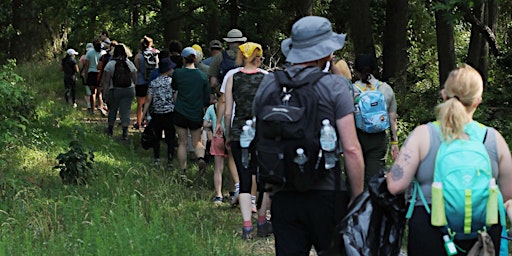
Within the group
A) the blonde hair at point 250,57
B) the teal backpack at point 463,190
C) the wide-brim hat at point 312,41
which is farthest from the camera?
the blonde hair at point 250,57

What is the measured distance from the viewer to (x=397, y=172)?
15.3 ft

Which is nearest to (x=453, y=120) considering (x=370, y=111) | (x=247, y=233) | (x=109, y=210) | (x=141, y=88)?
(x=370, y=111)

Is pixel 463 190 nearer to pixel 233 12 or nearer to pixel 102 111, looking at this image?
pixel 102 111

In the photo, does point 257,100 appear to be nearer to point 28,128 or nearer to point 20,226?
point 20,226

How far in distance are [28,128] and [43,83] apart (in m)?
8.71

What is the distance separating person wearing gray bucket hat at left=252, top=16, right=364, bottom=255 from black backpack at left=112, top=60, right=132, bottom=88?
9.85 meters

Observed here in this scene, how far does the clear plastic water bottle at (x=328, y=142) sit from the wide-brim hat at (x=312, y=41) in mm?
487

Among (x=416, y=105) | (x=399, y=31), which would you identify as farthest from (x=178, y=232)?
(x=399, y=31)

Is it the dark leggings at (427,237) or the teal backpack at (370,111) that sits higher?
the teal backpack at (370,111)

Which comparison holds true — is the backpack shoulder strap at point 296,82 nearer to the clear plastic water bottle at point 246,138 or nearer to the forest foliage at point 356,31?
the clear plastic water bottle at point 246,138

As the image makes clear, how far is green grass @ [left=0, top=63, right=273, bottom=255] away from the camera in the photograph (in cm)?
691

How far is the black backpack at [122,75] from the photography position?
14703mm

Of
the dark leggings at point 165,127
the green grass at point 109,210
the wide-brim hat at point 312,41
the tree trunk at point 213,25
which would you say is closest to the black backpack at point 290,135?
the wide-brim hat at point 312,41

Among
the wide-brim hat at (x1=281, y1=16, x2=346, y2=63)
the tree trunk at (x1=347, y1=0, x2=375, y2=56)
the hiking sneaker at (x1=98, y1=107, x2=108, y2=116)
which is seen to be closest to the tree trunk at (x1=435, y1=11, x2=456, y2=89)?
the tree trunk at (x1=347, y1=0, x2=375, y2=56)
